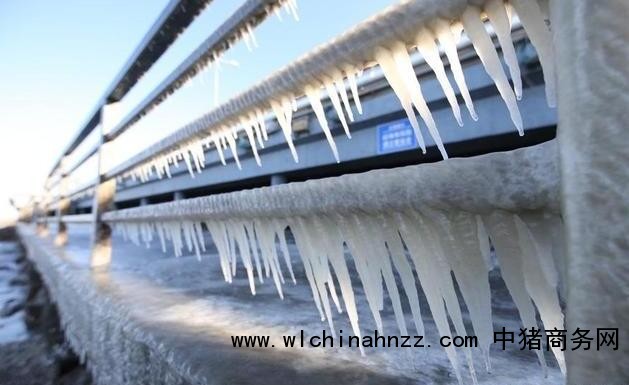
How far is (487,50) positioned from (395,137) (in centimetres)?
544

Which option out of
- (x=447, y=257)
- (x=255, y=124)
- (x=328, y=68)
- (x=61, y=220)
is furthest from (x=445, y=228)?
(x=61, y=220)

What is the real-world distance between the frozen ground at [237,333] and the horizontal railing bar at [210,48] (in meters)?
0.74

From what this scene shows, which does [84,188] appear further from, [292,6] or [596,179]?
[596,179]

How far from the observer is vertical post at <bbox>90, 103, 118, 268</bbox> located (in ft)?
6.20

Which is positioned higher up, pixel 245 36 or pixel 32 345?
pixel 245 36

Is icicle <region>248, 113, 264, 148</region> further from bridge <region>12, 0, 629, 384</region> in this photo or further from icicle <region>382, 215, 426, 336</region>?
icicle <region>382, 215, 426, 336</region>

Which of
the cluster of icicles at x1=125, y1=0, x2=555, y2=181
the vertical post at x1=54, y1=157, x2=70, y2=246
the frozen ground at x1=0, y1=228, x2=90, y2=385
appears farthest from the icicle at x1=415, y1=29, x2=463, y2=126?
the vertical post at x1=54, y1=157, x2=70, y2=246

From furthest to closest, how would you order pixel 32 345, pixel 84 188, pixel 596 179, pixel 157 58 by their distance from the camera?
pixel 84 188 < pixel 157 58 < pixel 32 345 < pixel 596 179

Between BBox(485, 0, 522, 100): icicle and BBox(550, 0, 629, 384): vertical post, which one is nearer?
BBox(550, 0, 629, 384): vertical post

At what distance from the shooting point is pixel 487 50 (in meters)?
0.41

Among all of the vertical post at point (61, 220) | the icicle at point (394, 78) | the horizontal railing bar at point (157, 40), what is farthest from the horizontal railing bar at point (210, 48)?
the vertical post at point (61, 220)

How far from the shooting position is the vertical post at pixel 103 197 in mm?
1891

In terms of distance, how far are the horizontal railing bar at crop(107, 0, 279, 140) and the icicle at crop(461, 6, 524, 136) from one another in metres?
0.56

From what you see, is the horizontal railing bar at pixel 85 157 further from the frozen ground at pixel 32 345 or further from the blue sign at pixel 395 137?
the blue sign at pixel 395 137
